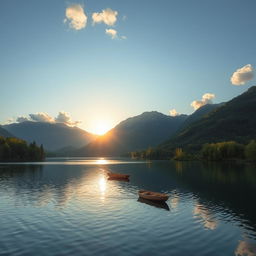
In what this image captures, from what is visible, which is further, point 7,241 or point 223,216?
point 223,216

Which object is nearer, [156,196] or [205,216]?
[205,216]

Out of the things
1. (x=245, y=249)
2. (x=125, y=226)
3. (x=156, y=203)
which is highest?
(x=156, y=203)

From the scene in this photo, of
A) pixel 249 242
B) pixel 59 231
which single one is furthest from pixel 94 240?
pixel 249 242

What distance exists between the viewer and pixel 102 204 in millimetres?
62906

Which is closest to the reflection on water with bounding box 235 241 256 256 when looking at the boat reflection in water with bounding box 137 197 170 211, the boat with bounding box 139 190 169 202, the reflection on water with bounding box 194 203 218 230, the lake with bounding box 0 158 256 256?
the lake with bounding box 0 158 256 256

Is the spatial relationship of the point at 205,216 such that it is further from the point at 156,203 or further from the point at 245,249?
the point at 245,249

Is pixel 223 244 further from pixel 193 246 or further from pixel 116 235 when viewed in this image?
pixel 116 235

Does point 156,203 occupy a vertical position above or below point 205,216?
above

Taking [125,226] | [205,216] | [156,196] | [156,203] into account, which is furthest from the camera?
[156,196]

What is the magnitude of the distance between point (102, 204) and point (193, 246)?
105 feet

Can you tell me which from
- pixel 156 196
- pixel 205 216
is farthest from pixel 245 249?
pixel 156 196

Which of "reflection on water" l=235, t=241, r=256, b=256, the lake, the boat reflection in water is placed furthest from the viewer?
the boat reflection in water

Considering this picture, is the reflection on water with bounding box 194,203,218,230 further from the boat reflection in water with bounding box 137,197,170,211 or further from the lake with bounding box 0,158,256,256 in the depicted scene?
the boat reflection in water with bounding box 137,197,170,211

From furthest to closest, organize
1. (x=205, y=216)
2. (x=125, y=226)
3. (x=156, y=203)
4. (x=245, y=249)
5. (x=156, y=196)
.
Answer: (x=156, y=196) → (x=156, y=203) → (x=205, y=216) → (x=125, y=226) → (x=245, y=249)
